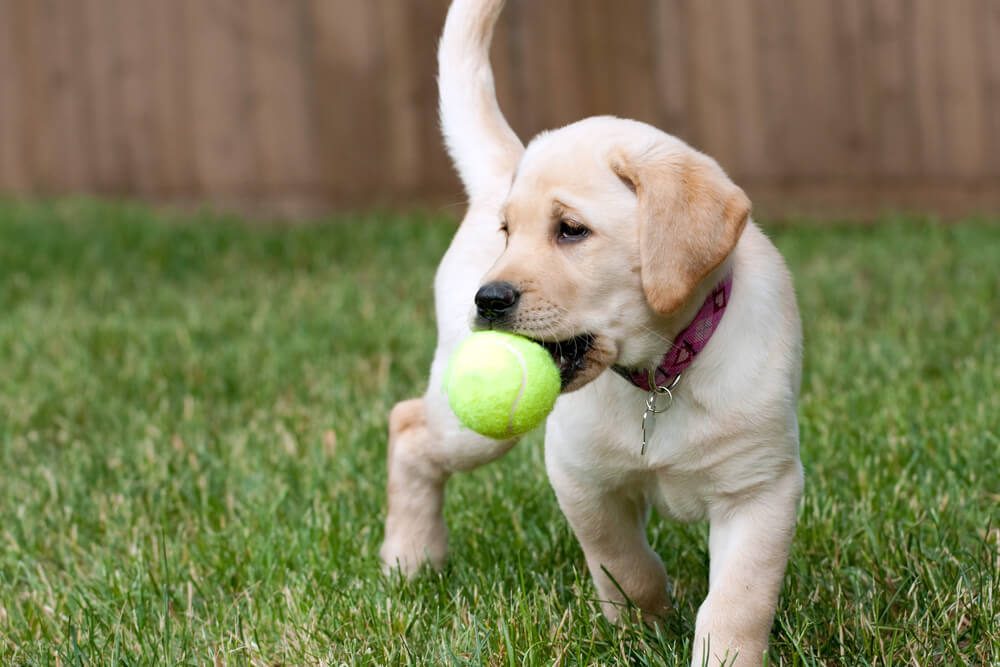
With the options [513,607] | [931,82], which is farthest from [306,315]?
[931,82]

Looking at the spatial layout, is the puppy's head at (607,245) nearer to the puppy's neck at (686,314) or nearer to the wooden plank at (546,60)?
the puppy's neck at (686,314)

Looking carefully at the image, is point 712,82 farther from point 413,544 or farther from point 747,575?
point 747,575

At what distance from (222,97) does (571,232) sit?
22.8 ft

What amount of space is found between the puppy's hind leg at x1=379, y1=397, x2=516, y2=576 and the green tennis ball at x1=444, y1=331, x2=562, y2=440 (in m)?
0.74

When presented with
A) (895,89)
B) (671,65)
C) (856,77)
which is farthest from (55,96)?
(895,89)

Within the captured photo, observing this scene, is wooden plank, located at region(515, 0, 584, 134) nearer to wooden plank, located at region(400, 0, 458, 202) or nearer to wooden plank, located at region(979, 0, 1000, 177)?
wooden plank, located at region(400, 0, 458, 202)

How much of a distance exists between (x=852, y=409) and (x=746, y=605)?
1.74 meters

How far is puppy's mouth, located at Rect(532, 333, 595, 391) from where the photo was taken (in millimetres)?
2459

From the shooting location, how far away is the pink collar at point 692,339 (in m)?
2.55

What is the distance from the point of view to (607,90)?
28.5 feet

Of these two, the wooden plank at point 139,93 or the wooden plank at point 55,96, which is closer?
the wooden plank at point 139,93

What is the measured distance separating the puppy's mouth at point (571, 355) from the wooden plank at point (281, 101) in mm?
6585

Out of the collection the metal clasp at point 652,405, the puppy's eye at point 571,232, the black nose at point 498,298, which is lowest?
the metal clasp at point 652,405

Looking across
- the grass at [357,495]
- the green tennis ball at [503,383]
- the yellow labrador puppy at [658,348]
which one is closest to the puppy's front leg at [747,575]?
the yellow labrador puppy at [658,348]
